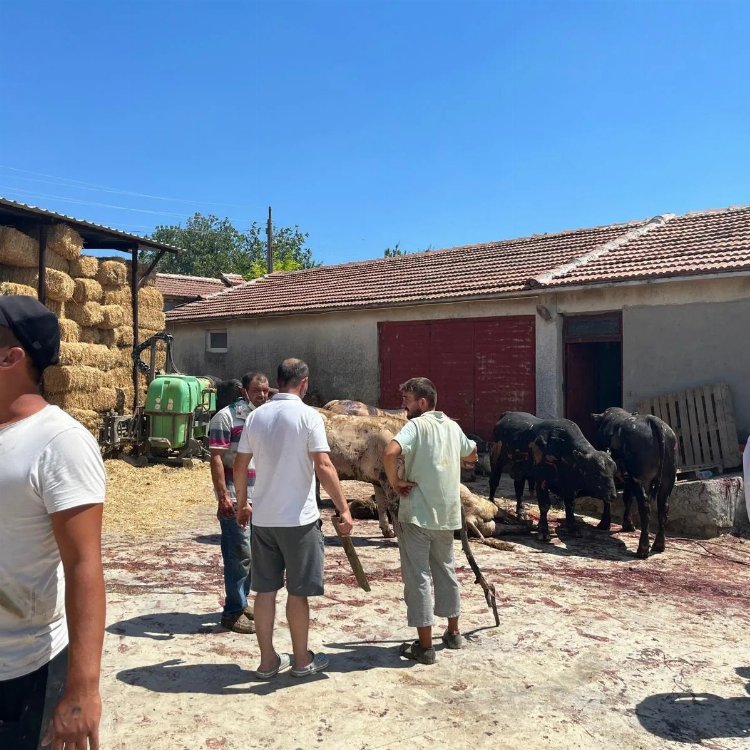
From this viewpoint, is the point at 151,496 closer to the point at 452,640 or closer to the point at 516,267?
the point at 452,640

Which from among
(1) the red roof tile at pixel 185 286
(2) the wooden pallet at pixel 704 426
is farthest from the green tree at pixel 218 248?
(2) the wooden pallet at pixel 704 426

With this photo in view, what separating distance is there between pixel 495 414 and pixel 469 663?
9752 millimetres

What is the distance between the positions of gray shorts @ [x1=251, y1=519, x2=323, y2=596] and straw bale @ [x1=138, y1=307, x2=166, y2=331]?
11.8 metres

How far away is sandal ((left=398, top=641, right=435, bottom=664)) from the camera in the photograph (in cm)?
459

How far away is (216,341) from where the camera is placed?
20.9 m

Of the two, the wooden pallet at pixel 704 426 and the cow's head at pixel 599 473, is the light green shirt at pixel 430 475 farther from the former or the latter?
the wooden pallet at pixel 704 426

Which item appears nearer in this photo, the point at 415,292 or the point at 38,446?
the point at 38,446

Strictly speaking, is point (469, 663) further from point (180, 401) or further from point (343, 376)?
point (343, 376)

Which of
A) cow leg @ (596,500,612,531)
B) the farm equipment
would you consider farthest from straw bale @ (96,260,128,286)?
cow leg @ (596,500,612,531)

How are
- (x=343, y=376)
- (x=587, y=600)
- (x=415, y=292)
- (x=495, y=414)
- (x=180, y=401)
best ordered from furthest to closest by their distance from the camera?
(x=343, y=376)
(x=415, y=292)
(x=495, y=414)
(x=180, y=401)
(x=587, y=600)

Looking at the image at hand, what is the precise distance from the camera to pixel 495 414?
46.4ft

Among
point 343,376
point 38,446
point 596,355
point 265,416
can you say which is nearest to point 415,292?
point 343,376

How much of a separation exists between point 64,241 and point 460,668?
1122cm

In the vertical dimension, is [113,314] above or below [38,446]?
above
